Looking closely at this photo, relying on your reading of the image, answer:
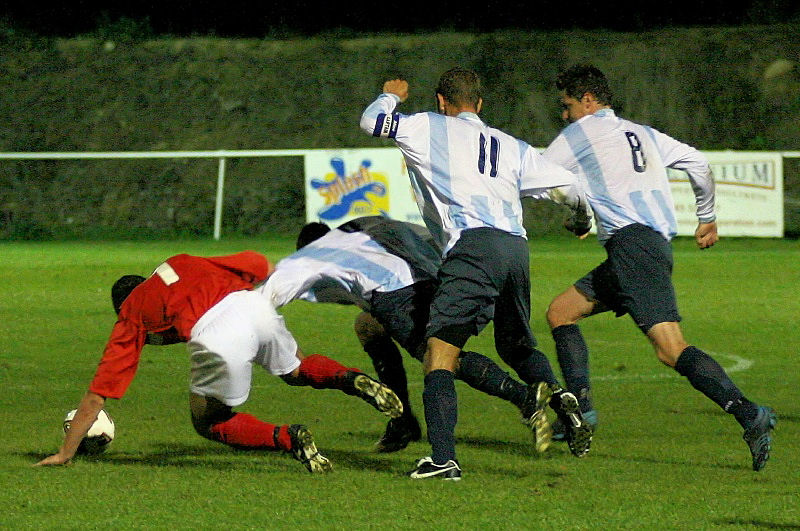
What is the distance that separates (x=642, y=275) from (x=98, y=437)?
272cm

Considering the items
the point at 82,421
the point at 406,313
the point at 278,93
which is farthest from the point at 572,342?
the point at 278,93

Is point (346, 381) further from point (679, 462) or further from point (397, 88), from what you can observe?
→ point (679, 462)

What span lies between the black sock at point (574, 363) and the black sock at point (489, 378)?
839mm

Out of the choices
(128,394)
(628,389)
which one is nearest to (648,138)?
(628,389)

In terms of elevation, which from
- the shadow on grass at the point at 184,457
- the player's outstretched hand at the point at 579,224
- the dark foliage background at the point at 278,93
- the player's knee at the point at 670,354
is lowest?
the shadow on grass at the point at 184,457

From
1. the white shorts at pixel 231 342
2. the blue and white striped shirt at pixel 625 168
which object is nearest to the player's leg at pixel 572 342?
the blue and white striped shirt at pixel 625 168

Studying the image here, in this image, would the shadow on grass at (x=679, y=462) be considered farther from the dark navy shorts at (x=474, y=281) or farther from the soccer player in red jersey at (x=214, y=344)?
the soccer player in red jersey at (x=214, y=344)

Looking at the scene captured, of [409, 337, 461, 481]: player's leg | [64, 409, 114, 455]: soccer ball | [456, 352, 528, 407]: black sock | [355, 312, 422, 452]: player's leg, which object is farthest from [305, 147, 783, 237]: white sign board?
[409, 337, 461, 481]: player's leg

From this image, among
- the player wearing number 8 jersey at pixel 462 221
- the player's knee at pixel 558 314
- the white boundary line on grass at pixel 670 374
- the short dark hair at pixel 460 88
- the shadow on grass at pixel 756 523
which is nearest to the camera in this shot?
the shadow on grass at pixel 756 523

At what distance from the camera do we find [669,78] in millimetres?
29938

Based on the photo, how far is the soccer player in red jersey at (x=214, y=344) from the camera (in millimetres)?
6012

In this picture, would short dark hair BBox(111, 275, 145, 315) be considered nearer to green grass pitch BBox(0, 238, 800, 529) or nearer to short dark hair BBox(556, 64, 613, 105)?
green grass pitch BBox(0, 238, 800, 529)

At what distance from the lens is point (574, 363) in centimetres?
724

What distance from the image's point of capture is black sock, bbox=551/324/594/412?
7176 millimetres
